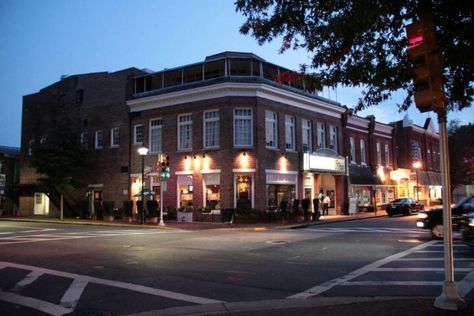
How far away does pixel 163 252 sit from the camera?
47.2ft

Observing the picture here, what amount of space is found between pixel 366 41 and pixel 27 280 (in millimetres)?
8492

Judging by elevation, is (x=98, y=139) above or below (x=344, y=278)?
above

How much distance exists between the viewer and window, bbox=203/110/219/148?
30859 millimetres

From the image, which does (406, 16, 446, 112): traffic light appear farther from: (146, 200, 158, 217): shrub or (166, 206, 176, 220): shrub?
(166, 206, 176, 220): shrub

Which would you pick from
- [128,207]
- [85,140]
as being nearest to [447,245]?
[128,207]

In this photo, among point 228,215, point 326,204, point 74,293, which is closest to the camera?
point 74,293

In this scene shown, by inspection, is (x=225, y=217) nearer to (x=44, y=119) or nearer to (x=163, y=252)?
(x=163, y=252)

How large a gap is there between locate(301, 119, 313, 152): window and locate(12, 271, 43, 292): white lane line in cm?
2561

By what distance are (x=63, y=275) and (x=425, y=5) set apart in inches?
358

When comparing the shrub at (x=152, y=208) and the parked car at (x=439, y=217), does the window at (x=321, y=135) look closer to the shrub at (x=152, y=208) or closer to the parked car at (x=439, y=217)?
the shrub at (x=152, y=208)

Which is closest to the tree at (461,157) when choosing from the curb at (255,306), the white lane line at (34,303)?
the curb at (255,306)

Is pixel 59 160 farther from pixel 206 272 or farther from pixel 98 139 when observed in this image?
pixel 206 272

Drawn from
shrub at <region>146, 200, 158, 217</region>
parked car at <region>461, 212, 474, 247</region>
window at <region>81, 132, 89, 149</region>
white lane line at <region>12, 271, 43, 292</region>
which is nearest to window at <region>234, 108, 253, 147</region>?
shrub at <region>146, 200, 158, 217</region>

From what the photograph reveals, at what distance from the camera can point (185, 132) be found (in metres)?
32.4
